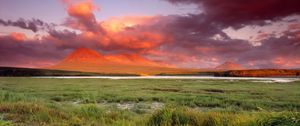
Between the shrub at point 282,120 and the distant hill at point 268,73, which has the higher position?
→ the distant hill at point 268,73

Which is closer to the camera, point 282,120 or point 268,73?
point 282,120

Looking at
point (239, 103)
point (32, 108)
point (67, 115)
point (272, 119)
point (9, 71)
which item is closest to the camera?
point (272, 119)

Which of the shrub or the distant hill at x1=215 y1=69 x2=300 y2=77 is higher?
the distant hill at x1=215 y1=69 x2=300 y2=77

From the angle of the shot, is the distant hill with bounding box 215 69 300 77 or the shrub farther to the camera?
the distant hill with bounding box 215 69 300 77

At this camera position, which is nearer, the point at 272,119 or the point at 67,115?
the point at 272,119

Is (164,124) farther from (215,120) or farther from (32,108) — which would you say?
(32,108)

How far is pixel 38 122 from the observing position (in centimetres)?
1112

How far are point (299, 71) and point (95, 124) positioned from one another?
156 meters

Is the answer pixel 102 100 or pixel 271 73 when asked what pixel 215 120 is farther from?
pixel 271 73

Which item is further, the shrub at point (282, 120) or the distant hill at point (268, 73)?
the distant hill at point (268, 73)

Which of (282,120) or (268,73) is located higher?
(268,73)

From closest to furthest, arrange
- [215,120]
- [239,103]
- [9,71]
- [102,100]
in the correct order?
[215,120] < [239,103] < [102,100] < [9,71]

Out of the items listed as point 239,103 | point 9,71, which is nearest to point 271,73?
point 9,71

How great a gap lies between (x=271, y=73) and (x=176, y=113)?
150m
